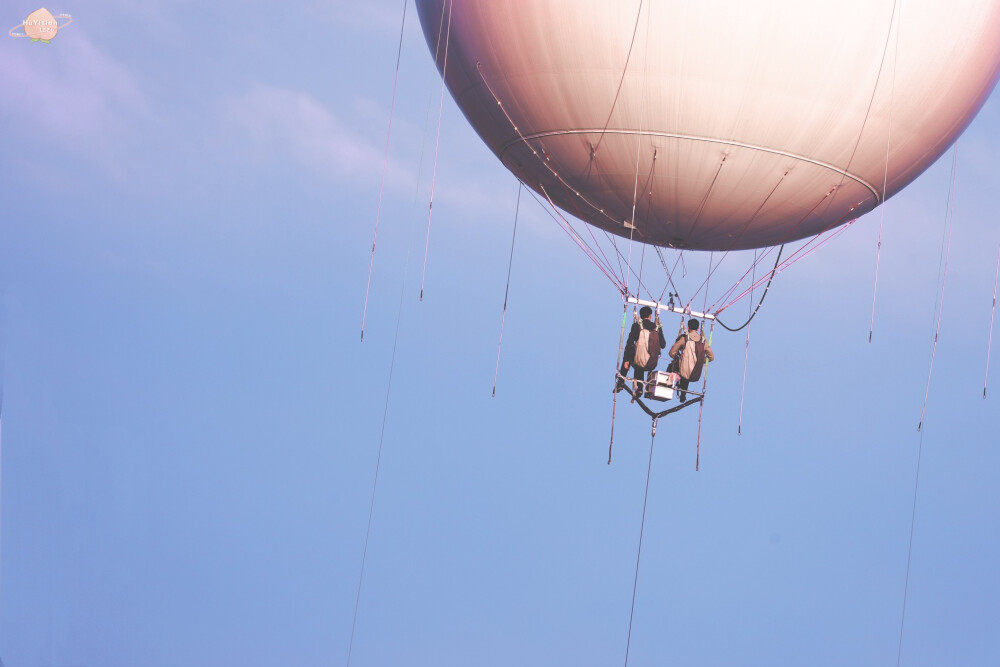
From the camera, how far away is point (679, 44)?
63.9 ft

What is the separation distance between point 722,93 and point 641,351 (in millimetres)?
3347

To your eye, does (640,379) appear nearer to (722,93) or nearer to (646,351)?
(646,351)

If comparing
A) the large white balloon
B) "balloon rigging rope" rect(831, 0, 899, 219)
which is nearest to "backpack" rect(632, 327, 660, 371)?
the large white balloon

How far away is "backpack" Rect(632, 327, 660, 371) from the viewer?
21.0 m

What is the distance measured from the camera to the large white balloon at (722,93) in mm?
19500

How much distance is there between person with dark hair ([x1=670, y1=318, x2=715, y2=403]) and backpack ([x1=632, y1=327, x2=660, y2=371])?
34 centimetres

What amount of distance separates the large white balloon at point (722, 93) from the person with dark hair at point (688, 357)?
1.56 meters

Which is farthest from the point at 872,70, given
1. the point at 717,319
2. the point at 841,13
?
the point at 717,319

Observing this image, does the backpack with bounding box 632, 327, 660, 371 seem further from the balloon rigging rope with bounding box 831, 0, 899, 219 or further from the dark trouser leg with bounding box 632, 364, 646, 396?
the balloon rigging rope with bounding box 831, 0, 899, 219

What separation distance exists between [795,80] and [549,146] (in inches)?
127

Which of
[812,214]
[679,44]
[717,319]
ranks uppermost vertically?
[679,44]

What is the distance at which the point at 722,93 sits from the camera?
778 inches

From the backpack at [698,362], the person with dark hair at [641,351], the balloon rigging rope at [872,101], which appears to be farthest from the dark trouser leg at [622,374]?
the balloon rigging rope at [872,101]

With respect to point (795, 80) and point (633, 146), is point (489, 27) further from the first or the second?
point (795, 80)
